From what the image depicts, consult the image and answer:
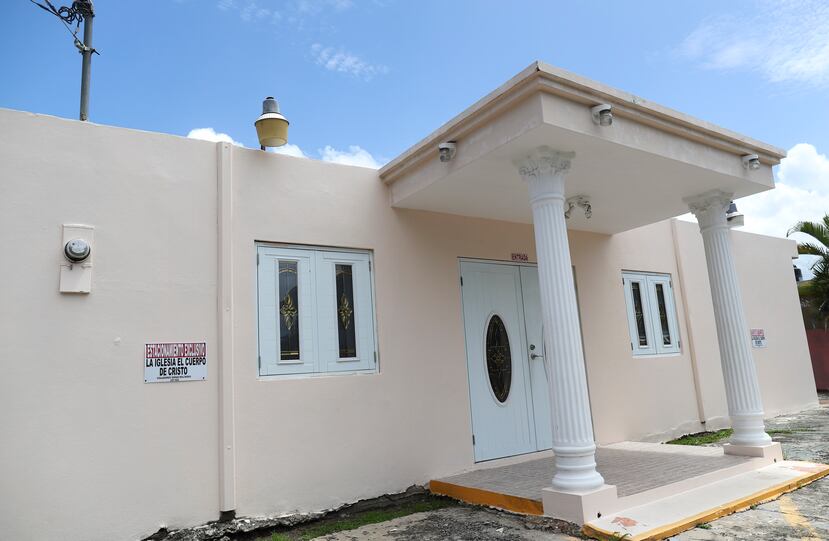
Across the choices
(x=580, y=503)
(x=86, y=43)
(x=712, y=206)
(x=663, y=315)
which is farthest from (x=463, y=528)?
(x=86, y=43)

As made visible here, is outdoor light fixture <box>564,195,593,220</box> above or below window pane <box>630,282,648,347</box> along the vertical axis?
above

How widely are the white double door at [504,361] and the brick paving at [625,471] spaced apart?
1.17 feet

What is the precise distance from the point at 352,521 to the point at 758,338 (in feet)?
29.7

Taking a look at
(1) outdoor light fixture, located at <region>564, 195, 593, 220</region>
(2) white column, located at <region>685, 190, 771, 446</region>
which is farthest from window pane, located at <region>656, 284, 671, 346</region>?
(1) outdoor light fixture, located at <region>564, 195, 593, 220</region>

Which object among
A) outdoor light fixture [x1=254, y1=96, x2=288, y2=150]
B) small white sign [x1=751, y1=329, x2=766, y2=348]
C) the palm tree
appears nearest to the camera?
outdoor light fixture [x1=254, y1=96, x2=288, y2=150]

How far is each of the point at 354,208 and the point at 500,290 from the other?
7.46ft

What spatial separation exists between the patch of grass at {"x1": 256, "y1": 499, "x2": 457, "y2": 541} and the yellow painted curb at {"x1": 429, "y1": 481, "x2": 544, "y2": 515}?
110 millimetres

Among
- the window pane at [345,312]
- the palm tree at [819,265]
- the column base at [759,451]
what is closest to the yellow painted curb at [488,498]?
the window pane at [345,312]

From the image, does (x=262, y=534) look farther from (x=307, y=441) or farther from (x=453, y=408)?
(x=453, y=408)

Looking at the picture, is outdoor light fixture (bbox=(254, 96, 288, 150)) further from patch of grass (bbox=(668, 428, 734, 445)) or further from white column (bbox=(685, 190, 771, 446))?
patch of grass (bbox=(668, 428, 734, 445))

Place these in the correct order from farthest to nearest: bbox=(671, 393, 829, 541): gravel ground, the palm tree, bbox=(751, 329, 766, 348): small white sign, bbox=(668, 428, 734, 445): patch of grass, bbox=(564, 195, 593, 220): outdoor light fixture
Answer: the palm tree < bbox=(751, 329, 766, 348): small white sign < bbox=(668, 428, 734, 445): patch of grass < bbox=(564, 195, 593, 220): outdoor light fixture < bbox=(671, 393, 829, 541): gravel ground

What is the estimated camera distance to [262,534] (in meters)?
5.09

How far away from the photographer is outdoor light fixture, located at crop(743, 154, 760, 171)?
6.56 m

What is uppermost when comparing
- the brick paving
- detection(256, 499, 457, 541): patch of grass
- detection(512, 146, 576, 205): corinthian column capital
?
detection(512, 146, 576, 205): corinthian column capital
